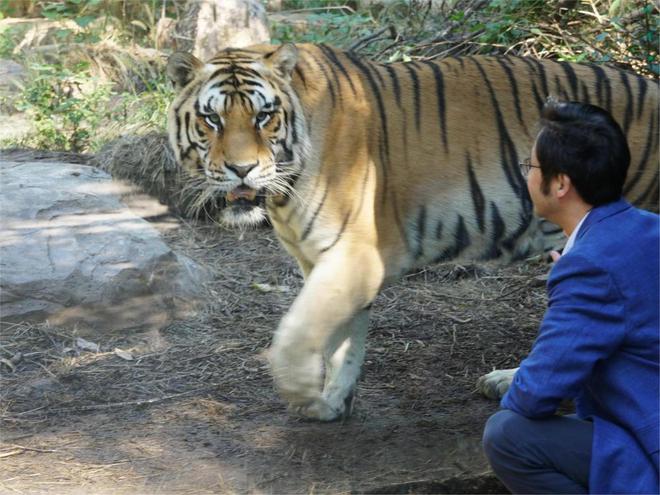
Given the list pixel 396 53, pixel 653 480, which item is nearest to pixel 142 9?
Result: pixel 396 53

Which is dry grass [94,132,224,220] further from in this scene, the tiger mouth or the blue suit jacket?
the blue suit jacket

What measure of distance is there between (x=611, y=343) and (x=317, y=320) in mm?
1596

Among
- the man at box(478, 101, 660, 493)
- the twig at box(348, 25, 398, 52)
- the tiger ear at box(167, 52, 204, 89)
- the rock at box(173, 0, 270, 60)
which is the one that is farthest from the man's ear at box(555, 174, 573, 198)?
the rock at box(173, 0, 270, 60)

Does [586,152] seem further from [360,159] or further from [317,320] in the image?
[360,159]

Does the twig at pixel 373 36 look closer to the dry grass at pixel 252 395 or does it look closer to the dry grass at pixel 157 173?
the dry grass at pixel 157 173

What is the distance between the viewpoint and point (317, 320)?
398cm

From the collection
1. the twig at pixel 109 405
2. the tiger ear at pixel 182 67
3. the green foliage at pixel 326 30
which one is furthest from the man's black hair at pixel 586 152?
the green foliage at pixel 326 30

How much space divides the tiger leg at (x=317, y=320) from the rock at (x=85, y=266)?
66.1 inches

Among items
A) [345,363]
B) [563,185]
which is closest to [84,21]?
[345,363]

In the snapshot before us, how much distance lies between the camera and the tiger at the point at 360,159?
4.18 metres

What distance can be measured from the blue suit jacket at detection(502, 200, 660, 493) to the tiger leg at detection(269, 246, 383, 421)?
52.6 inches

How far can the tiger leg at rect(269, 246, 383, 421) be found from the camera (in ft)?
12.9

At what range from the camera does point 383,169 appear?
14.5 ft

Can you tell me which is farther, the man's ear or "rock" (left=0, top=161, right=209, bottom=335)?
"rock" (left=0, top=161, right=209, bottom=335)
